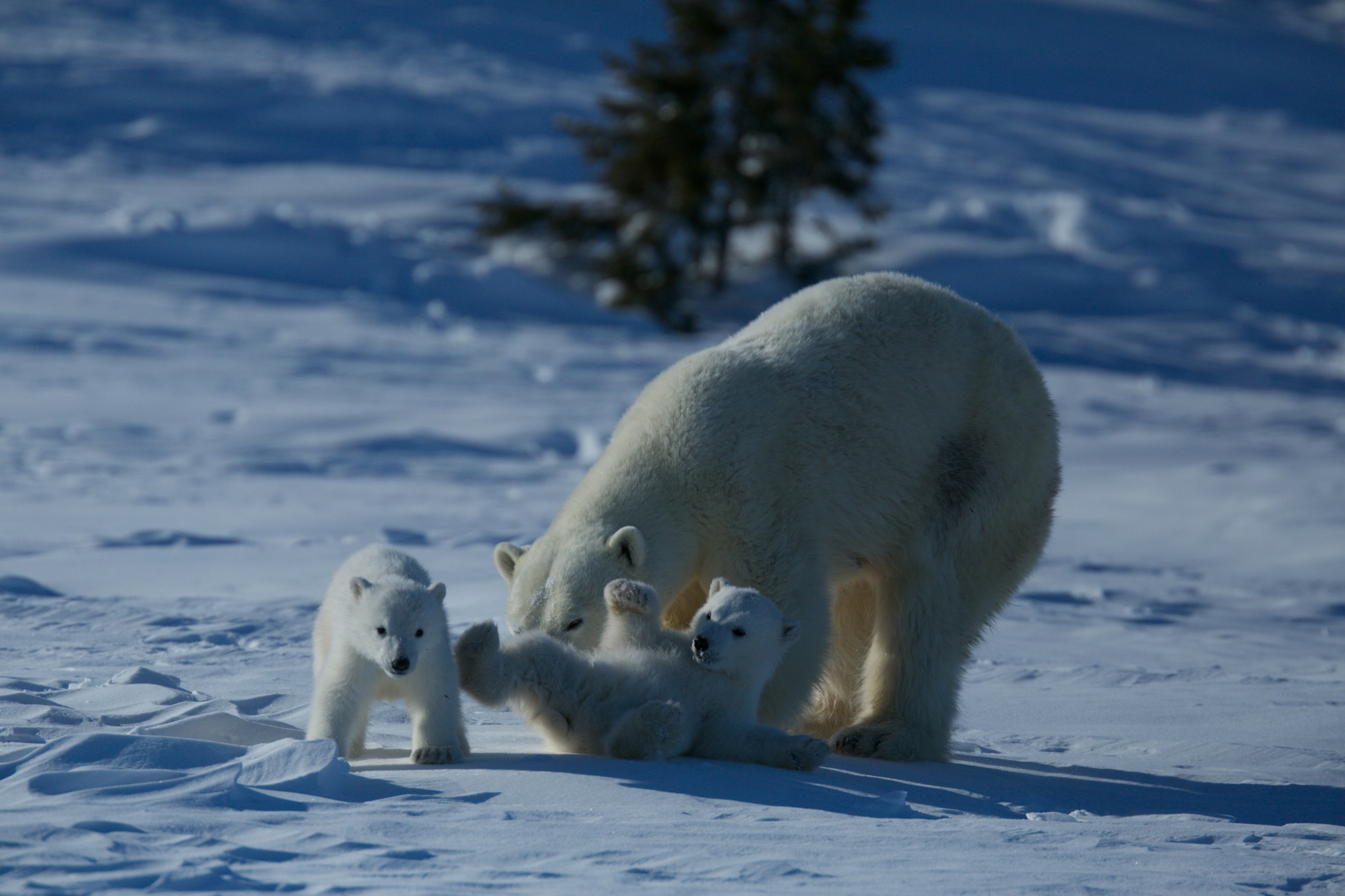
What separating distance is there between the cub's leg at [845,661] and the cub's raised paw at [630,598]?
4.66 feet

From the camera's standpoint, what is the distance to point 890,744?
170 inches

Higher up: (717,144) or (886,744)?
(717,144)

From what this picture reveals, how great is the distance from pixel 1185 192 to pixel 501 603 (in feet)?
88.4

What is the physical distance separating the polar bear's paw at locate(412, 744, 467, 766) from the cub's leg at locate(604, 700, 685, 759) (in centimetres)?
43

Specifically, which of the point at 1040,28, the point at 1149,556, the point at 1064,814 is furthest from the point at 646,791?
the point at 1040,28

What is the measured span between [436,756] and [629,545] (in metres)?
0.78

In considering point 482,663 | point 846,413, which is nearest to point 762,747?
point 482,663

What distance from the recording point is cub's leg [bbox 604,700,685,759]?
350cm

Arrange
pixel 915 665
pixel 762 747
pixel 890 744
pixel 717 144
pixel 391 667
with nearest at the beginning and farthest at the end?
pixel 391 667, pixel 762 747, pixel 890 744, pixel 915 665, pixel 717 144

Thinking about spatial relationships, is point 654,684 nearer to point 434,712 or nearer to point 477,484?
point 434,712

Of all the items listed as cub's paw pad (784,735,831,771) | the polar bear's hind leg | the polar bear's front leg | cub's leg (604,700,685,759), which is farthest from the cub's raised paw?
the polar bear's hind leg

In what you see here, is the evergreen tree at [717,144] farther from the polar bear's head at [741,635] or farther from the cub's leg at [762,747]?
the cub's leg at [762,747]

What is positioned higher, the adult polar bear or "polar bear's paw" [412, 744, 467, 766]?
the adult polar bear

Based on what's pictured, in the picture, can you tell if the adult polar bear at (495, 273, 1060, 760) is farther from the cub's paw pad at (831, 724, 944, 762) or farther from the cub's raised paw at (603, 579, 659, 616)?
the cub's raised paw at (603, 579, 659, 616)
